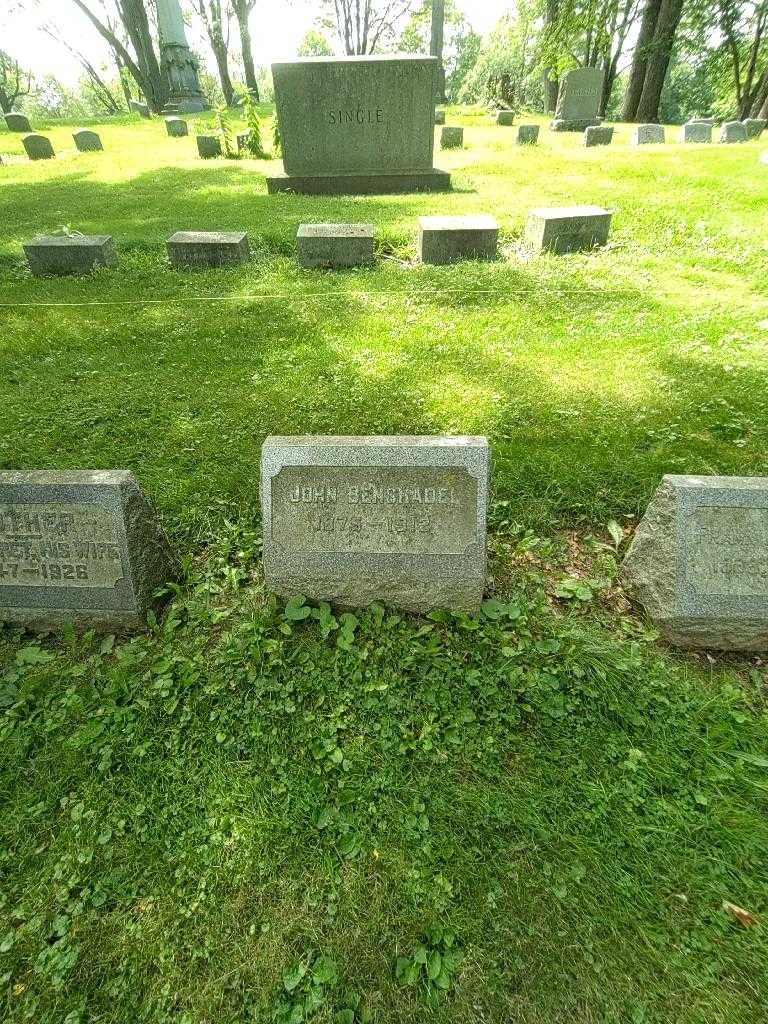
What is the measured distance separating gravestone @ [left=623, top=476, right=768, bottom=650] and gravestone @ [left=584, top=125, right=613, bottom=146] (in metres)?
17.6

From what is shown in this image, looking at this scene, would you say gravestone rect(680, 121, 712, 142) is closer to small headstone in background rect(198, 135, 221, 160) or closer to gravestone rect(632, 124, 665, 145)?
gravestone rect(632, 124, 665, 145)

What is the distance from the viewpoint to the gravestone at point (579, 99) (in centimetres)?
1883

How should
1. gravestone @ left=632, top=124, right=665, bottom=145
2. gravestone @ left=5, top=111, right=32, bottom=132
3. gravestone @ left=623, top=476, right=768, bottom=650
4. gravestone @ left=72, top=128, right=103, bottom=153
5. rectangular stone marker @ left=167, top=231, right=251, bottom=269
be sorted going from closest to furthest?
gravestone @ left=623, top=476, right=768, bottom=650 < rectangular stone marker @ left=167, top=231, right=251, bottom=269 < gravestone @ left=632, top=124, right=665, bottom=145 < gravestone @ left=72, top=128, right=103, bottom=153 < gravestone @ left=5, top=111, right=32, bottom=132

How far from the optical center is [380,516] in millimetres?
2826

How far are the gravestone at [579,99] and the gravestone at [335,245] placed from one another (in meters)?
16.1

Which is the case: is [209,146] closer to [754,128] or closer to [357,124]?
[357,124]

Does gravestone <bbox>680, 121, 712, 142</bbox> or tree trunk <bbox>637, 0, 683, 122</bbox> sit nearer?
gravestone <bbox>680, 121, 712, 142</bbox>

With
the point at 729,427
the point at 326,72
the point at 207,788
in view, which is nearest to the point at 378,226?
the point at 326,72

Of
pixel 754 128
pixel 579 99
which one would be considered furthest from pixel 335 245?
pixel 754 128

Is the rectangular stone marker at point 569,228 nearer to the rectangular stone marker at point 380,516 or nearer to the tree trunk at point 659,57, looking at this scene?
the rectangular stone marker at point 380,516

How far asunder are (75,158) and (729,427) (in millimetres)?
19665

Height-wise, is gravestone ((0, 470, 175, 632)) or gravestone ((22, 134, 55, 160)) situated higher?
gravestone ((22, 134, 55, 160))

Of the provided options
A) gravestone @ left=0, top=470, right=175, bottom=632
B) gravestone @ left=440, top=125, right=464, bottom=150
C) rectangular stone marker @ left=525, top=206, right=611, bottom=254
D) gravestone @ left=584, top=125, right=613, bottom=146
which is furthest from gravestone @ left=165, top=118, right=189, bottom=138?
gravestone @ left=0, top=470, right=175, bottom=632

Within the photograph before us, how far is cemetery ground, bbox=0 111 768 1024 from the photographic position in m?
1.83
